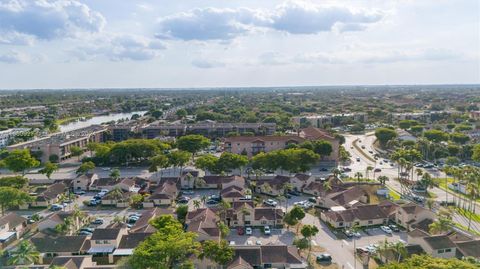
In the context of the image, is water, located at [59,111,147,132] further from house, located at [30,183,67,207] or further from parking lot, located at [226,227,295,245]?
parking lot, located at [226,227,295,245]

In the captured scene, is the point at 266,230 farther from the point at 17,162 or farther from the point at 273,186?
the point at 17,162

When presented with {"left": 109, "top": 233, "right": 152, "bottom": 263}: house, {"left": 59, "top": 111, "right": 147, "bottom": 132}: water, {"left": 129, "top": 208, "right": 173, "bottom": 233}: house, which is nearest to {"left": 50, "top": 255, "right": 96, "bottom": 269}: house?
{"left": 109, "top": 233, "right": 152, "bottom": 263}: house

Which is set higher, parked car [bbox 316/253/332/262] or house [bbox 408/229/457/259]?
house [bbox 408/229/457/259]

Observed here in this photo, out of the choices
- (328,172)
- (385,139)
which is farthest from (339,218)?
(385,139)

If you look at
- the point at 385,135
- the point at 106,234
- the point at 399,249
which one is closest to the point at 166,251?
the point at 106,234

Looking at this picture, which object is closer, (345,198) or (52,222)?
(52,222)

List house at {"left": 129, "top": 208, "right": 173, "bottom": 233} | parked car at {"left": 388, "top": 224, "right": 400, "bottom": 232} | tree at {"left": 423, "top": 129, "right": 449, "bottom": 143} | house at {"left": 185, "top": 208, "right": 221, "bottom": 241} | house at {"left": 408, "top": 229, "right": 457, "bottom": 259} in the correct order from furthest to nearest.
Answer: tree at {"left": 423, "top": 129, "right": 449, "bottom": 143} → parked car at {"left": 388, "top": 224, "right": 400, "bottom": 232} → house at {"left": 129, "top": 208, "right": 173, "bottom": 233} → house at {"left": 185, "top": 208, "right": 221, "bottom": 241} → house at {"left": 408, "top": 229, "right": 457, "bottom": 259}
